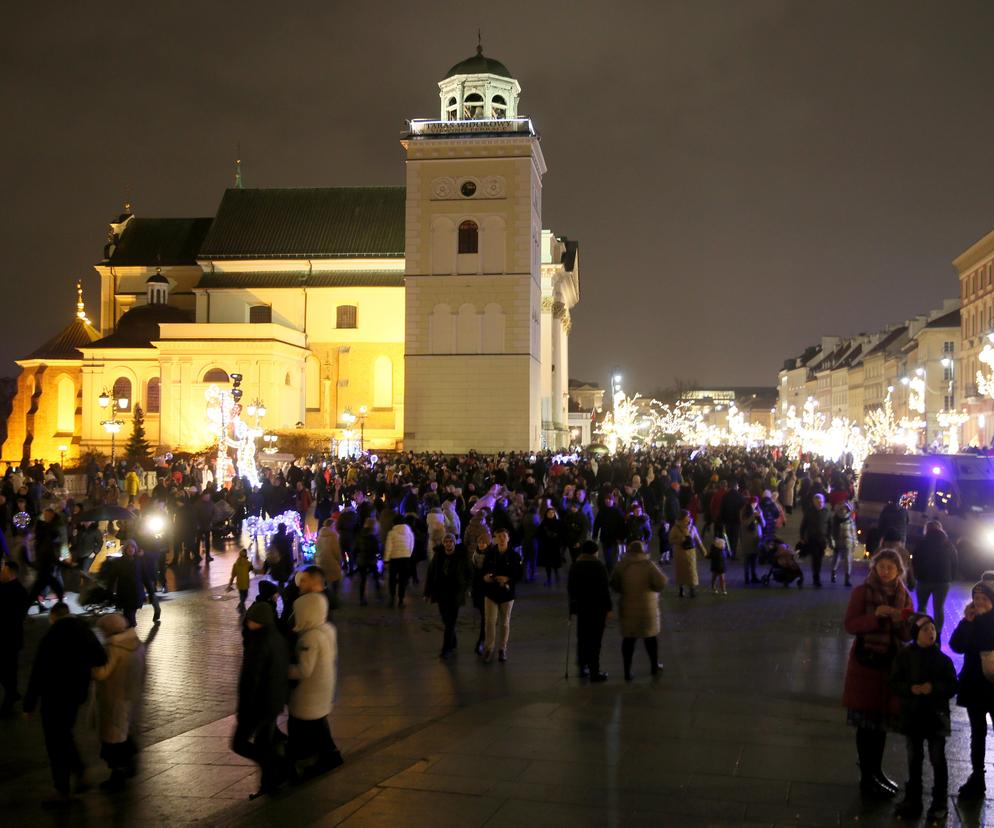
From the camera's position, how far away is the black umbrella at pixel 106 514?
53.3ft

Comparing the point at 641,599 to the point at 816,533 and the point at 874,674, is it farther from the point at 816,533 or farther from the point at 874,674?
the point at 816,533

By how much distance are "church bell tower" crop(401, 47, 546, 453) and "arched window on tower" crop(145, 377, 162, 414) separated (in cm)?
1449

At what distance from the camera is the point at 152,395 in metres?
58.8

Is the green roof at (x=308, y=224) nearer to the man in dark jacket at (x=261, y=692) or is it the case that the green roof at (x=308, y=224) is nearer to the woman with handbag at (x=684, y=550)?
the woman with handbag at (x=684, y=550)

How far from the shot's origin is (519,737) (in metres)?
8.00

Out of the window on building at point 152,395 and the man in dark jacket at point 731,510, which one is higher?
the window on building at point 152,395

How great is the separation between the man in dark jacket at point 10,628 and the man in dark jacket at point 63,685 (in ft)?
8.08

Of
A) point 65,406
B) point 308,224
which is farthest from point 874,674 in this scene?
point 65,406

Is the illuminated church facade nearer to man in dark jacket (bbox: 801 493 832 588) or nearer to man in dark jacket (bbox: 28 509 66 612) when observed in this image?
man in dark jacket (bbox: 801 493 832 588)

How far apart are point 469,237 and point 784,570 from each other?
3806 cm

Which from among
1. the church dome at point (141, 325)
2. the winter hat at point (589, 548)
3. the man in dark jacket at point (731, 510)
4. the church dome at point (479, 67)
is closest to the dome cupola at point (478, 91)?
the church dome at point (479, 67)

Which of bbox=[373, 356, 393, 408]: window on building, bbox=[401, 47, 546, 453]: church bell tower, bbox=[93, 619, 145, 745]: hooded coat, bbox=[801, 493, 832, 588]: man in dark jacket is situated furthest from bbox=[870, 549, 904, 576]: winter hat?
bbox=[373, 356, 393, 408]: window on building

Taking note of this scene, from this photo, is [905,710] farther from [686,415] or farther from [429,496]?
[686,415]

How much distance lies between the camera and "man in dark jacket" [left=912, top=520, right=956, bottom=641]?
1205cm
